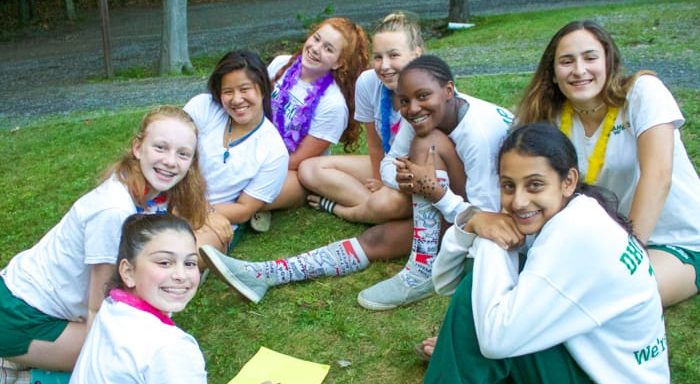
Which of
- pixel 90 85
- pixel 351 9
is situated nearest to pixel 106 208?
pixel 90 85

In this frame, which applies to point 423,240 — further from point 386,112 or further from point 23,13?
point 23,13

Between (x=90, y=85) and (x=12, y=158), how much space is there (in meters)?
6.19

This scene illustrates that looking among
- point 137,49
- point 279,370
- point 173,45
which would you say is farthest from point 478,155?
point 137,49

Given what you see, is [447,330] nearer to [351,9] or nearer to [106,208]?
[106,208]

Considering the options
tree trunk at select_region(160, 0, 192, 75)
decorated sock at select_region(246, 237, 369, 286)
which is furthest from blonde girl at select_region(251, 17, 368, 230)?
tree trunk at select_region(160, 0, 192, 75)

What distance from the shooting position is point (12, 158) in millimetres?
6305

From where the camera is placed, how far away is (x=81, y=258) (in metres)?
2.77

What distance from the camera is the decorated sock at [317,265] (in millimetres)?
3596

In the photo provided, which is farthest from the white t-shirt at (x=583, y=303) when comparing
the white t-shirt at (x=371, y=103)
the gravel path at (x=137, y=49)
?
the gravel path at (x=137, y=49)

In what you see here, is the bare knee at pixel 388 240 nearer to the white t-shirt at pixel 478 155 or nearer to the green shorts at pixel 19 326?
the white t-shirt at pixel 478 155

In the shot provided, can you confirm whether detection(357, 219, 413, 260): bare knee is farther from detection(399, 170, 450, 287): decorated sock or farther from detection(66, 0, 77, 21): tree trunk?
detection(66, 0, 77, 21): tree trunk

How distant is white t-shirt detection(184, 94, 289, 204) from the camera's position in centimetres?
389

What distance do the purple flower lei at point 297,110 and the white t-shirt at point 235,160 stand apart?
37cm

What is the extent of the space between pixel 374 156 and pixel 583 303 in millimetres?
2331
